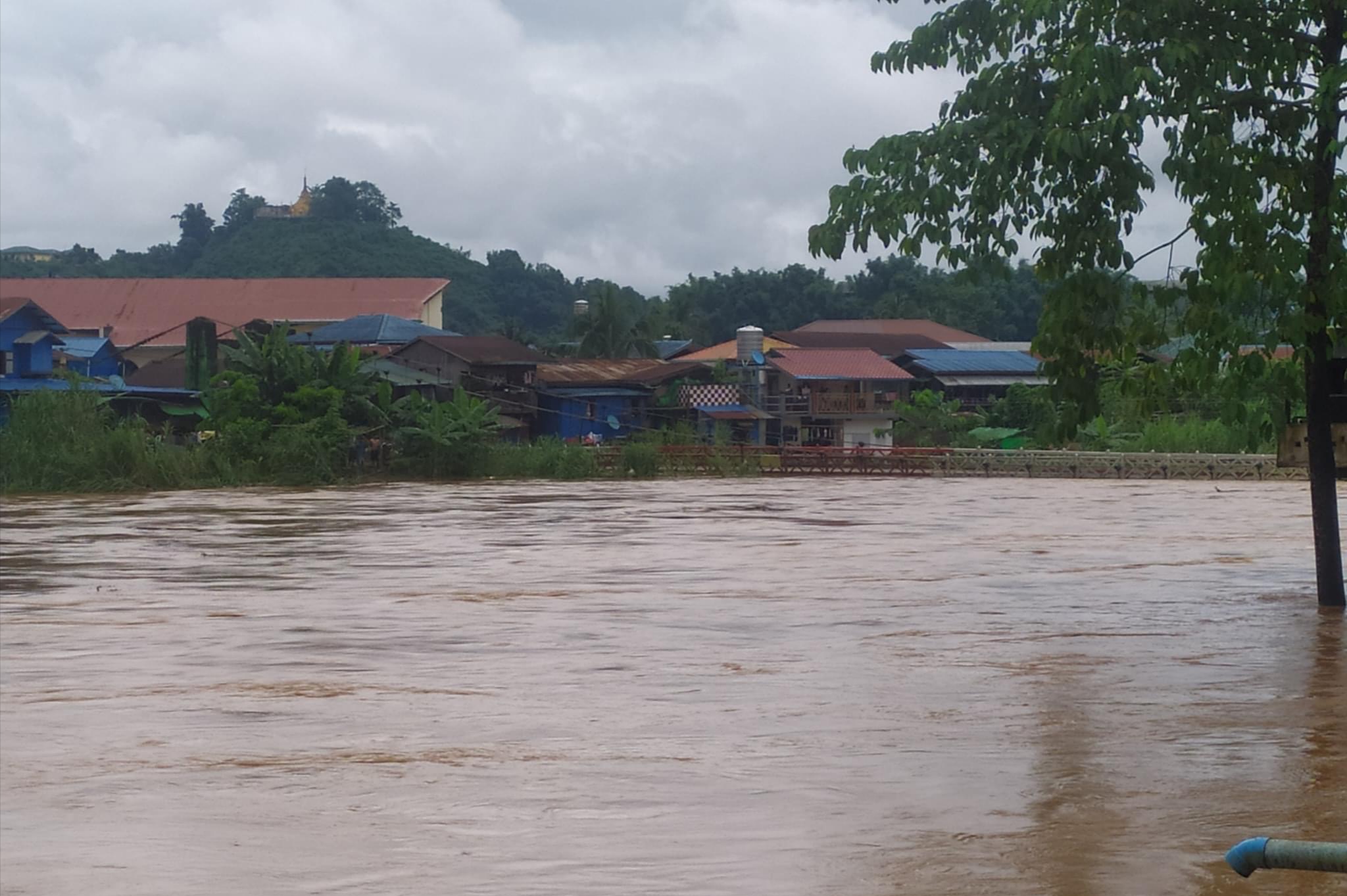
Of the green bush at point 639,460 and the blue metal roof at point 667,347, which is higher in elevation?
the blue metal roof at point 667,347

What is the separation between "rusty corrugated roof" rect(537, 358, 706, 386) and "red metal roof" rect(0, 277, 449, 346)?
1155cm

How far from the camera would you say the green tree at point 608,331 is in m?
67.8

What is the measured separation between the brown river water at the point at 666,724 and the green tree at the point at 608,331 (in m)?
46.6

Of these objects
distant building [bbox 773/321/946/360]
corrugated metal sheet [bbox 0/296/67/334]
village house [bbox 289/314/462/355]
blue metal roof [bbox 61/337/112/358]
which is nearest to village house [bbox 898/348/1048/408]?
distant building [bbox 773/321/946/360]

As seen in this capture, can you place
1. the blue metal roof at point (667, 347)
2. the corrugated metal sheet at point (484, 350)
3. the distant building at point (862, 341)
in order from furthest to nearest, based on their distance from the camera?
the blue metal roof at point (667, 347) → the distant building at point (862, 341) → the corrugated metal sheet at point (484, 350)

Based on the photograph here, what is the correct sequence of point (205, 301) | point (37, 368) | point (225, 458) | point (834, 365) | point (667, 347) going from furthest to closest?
point (667, 347) < point (205, 301) < point (834, 365) < point (37, 368) < point (225, 458)

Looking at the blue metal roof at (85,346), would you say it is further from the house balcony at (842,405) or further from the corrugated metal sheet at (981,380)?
the corrugated metal sheet at (981,380)

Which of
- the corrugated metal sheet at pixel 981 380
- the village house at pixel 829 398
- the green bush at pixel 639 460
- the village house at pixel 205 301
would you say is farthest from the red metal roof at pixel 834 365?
the village house at pixel 205 301

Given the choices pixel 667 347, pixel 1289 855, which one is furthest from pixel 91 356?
pixel 1289 855

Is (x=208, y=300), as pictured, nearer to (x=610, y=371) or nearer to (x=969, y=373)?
(x=610, y=371)

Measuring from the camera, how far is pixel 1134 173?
1133cm

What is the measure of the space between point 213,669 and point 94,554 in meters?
11.5

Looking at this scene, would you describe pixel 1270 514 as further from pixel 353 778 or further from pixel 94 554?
pixel 353 778

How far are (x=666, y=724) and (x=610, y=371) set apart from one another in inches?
1918
